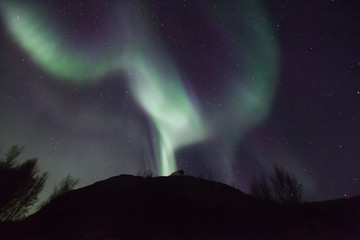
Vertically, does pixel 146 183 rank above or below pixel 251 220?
above

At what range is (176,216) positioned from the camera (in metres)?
14.7

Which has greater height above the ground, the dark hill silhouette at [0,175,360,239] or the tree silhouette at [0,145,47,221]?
the tree silhouette at [0,145,47,221]

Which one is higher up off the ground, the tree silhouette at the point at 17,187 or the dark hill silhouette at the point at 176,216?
the tree silhouette at the point at 17,187

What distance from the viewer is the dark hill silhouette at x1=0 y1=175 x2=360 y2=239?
12.6 metres

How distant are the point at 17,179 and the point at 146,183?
28946mm

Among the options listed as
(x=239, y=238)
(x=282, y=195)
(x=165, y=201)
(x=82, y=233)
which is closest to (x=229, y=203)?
(x=239, y=238)

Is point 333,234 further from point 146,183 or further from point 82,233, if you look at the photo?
point 82,233

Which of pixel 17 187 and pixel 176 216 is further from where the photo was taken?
pixel 17 187

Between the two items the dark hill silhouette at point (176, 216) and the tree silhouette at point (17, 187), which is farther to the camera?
the tree silhouette at point (17, 187)

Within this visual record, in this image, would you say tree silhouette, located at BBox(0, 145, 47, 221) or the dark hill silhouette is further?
tree silhouette, located at BBox(0, 145, 47, 221)

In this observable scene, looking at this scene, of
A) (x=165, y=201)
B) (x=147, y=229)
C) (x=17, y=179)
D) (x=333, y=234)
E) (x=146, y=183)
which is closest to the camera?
(x=333, y=234)

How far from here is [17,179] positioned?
35.2 m

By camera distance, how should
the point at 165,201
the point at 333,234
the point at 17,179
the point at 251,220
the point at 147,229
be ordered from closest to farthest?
1. the point at 333,234
2. the point at 147,229
3. the point at 251,220
4. the point at 165,201
5. the point at 17,179

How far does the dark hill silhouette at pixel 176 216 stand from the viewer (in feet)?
41.4
